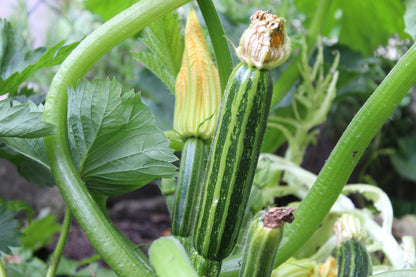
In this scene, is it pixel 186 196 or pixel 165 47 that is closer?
pixel 186 196

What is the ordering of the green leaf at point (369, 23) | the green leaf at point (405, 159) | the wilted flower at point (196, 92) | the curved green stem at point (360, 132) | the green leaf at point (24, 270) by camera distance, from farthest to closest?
1. the green leaf at point (405, 159)
2. the green leaf at point (369, 23)
3. the green leaf at point (24, 270)
4. the wilted flower at point (196, 92)
5. the curved green stem at point (360, 132)

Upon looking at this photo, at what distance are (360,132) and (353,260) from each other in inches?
7.2

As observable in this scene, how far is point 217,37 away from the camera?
68cm

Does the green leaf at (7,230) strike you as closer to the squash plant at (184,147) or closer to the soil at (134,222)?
the squash plant at (184,147)

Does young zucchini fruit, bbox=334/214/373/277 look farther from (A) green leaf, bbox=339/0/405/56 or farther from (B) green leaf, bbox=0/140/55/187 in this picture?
(A) green leaf, bbox=339/0/405/56

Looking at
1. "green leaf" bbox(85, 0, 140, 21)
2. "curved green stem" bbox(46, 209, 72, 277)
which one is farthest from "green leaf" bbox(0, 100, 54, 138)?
"green leaf" bbox(85, 0, 140, 21)

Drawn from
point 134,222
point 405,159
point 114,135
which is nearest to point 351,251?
point 114,135

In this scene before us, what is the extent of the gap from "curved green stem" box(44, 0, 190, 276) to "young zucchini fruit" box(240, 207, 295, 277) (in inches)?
7.9

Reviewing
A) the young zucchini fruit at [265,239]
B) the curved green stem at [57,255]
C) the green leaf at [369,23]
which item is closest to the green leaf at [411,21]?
the green leaf at [369,23]

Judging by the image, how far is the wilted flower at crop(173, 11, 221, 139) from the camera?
0.65 metres

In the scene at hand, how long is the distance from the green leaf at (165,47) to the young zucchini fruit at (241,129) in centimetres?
33

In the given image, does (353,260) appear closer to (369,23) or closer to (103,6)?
(103,6)

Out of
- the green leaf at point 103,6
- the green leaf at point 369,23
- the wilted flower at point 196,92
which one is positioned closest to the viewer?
the wilted flower at point 196,92

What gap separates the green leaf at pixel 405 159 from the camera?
2109 mm
